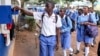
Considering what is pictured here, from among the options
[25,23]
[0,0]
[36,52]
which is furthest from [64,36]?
[25,23]

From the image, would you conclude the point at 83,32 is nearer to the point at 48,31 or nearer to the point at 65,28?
the point at 65,28

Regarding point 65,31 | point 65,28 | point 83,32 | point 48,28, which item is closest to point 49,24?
point 48,28

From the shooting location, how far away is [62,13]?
9141mm

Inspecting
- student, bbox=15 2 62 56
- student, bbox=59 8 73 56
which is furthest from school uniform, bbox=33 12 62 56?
student, bbox=59 8 73 56

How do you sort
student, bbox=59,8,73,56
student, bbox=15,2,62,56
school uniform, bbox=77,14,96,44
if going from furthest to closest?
school uniform, bbox=77,14,96,44
student, bbox=59,8,73,56
student, bbox=15,2,62,56

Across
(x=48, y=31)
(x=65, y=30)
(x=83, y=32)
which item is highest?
(x=48, y=31)

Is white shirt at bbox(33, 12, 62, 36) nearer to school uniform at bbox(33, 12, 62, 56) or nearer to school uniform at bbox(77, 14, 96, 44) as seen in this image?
school uniform at bbox(33, 12, 62, 56)

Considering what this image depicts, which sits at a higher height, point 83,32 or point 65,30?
point 65,30

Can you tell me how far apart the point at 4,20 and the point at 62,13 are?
14.0 feet

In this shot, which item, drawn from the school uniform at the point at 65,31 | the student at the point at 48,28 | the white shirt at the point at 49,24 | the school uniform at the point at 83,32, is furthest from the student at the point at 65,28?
the white shirt at the point at 49,24

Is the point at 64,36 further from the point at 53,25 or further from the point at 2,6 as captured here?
the point at 2,6

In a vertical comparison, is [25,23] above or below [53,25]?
below

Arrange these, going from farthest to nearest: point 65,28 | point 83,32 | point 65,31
Answer: point 83,32 < point 65,31 < point 65,28

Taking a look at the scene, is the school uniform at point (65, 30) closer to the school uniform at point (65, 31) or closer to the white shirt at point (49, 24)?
the school uniform at point (65, 31)
